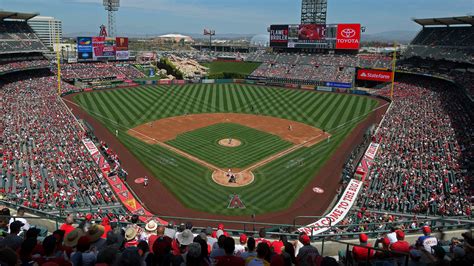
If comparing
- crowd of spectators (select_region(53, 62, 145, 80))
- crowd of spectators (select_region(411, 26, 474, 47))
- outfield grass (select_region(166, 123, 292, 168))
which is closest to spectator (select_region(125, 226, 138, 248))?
outfield grass (select_region(166, 123, 292, 168))

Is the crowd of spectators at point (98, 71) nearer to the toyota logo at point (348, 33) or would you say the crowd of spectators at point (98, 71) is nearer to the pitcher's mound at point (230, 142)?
the toyota logo at point (348, 33)

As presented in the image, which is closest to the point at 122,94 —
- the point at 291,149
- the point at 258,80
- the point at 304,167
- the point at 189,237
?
the point at 258,80

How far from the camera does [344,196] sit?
78.3 feet

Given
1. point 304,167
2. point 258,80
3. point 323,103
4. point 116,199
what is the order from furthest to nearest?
point 258,80
point 323,103
point 304,167
point 116,199

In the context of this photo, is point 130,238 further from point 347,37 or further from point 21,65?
point 347,37

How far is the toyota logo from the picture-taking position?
7544 centimetres

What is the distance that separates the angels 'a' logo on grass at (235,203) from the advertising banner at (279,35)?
64631 mm

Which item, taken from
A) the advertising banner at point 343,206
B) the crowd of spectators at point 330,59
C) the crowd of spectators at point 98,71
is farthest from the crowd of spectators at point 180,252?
the crowd of spectators at point 330,59

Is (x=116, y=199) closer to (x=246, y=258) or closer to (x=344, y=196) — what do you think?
(x=344, y=196)

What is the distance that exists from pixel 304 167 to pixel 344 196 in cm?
720

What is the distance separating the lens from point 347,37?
251ft

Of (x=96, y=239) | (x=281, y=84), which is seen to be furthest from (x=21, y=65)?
(x=96, y=239)

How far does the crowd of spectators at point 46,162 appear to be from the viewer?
67.7 feet

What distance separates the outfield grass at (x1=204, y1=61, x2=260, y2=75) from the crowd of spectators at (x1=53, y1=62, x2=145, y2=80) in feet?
68.0
